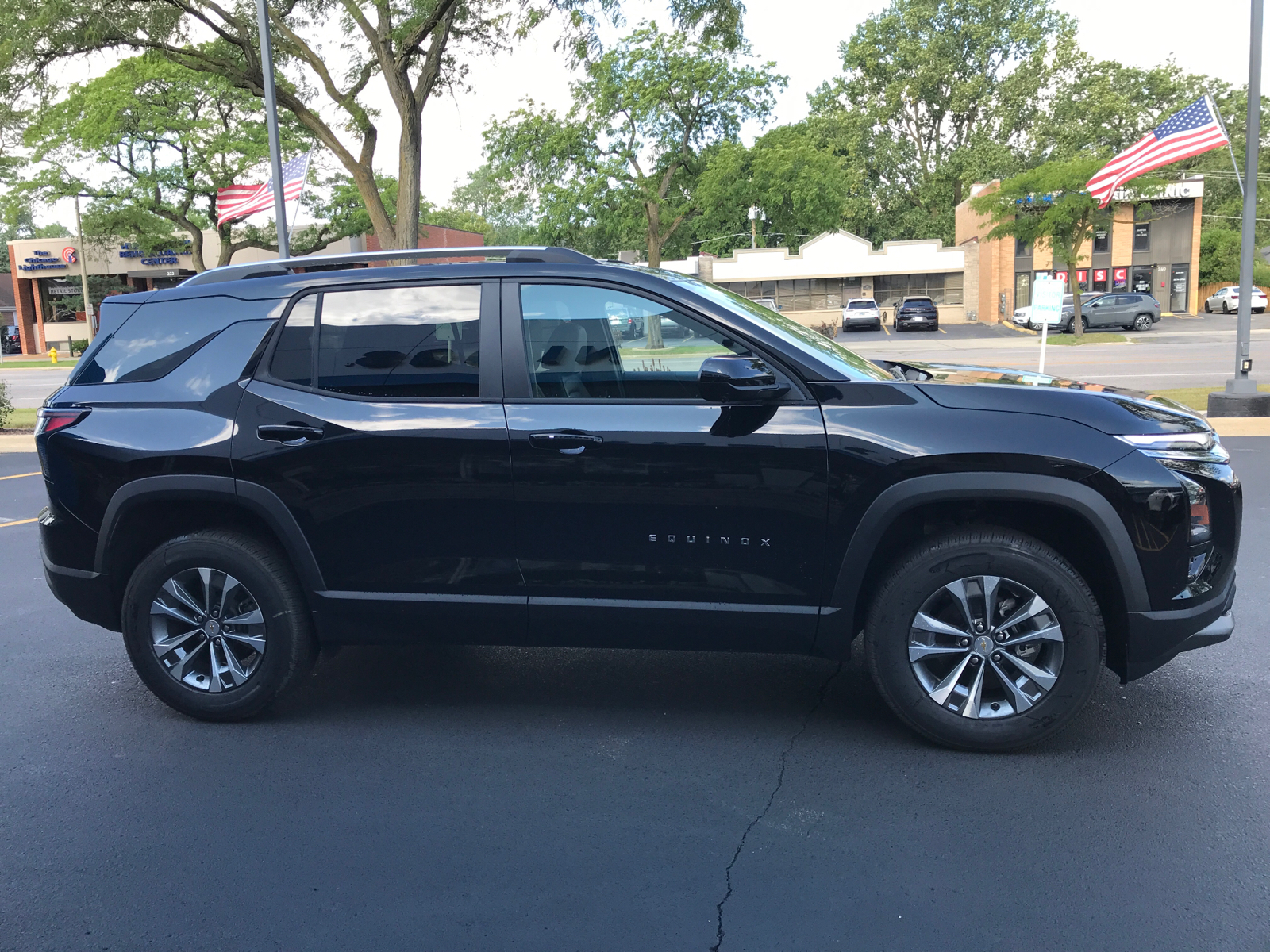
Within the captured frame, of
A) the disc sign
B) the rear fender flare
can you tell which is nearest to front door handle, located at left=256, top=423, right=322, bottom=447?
the rear fender flare

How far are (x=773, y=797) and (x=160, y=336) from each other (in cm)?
315

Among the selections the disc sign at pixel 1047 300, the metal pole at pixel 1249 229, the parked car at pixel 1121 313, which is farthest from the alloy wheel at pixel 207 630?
the parked car at pixel 1121 313

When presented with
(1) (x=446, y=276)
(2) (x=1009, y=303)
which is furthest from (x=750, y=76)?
(1) (x=446, y=276)

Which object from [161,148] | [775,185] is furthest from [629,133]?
[161,148]

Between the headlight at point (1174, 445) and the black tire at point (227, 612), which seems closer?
the headlight at point (1174, 445)

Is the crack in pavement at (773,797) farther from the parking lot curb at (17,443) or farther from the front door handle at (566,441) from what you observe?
the parking lot curb at (17,443)

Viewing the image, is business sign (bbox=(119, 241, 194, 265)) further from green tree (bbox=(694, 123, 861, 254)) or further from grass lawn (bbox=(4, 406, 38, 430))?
grass lawn (bbox=(4, 406, 38, 430))

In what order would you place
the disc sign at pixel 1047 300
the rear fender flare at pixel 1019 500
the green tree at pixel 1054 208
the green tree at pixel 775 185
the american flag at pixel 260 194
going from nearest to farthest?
1. the rear fender flare at pixel 1019 500
2. the disc sign at pixel 1047 300
3. the american flag at pixel 260 194
4. the green tree at pixel 1054 208
5. the green tree at pixel 775 185

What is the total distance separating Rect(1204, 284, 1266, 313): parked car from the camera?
52219 millimetres

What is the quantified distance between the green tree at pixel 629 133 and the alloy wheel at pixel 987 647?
3603 cm

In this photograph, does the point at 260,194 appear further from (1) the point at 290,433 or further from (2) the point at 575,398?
(2) the point at 575,398

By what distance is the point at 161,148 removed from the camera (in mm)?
40156

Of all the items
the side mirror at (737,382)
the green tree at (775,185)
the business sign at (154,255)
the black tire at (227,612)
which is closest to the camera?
the side mirror at (737,382)

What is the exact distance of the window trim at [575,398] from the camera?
388 centimetres
